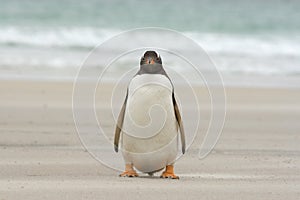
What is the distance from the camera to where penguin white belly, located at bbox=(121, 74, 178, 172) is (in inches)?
258

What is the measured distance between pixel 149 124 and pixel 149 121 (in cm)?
3

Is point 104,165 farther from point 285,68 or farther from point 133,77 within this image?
point 285,68

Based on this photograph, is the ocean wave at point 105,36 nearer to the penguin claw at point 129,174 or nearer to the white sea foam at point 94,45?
the white sea foam at point 94,45

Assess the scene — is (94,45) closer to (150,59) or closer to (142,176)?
(142,176)

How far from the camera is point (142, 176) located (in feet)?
23.2

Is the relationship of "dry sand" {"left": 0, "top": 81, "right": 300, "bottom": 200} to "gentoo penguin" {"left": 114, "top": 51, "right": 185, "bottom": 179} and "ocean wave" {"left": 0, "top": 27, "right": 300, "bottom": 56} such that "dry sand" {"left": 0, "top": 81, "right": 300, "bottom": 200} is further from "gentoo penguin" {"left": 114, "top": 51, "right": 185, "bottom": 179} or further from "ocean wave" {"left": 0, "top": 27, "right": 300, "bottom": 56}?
"ocean wave" {"left": 0, "top": 27, "right": 300, "bottom": 56}

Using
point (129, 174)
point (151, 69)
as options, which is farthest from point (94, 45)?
point (151, 69)

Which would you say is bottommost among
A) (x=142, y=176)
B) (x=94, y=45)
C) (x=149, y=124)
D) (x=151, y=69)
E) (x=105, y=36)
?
(x=142, y=176)

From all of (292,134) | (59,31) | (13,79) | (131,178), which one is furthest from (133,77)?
(59,31)

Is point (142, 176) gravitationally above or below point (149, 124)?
below

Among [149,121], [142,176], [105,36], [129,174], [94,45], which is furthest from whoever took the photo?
[105,36]

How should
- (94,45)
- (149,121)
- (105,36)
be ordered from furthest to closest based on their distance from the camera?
(105,36)
(94,45)
(149,121)

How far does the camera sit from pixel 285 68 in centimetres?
2344

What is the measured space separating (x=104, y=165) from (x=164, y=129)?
1.38 metres
